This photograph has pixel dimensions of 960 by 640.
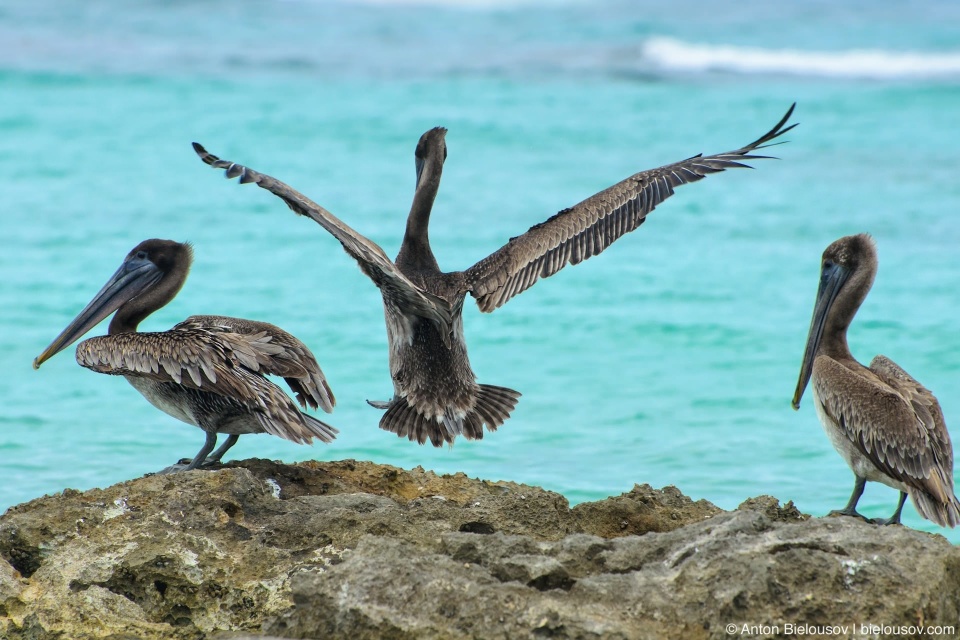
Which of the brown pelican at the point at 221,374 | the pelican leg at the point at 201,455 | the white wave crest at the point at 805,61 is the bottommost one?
the pelican leg at the point at 201,455

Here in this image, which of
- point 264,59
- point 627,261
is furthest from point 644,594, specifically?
point 264,59

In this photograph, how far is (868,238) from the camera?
5570 mm

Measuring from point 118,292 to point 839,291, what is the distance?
127 inches

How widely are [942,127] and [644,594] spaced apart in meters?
16.9

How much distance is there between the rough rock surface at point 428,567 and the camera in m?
3.39

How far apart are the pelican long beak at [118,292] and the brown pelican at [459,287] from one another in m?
1.03

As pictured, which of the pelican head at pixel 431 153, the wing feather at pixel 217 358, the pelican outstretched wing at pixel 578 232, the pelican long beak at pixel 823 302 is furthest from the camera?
the pelican head at pixel 431 153

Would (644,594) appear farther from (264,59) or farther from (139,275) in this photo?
(264,59)

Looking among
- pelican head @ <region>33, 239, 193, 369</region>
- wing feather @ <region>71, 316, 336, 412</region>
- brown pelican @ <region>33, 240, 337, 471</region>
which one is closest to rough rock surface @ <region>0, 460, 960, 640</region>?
brown pelican @ <region>33, 240, 337, 471</region>

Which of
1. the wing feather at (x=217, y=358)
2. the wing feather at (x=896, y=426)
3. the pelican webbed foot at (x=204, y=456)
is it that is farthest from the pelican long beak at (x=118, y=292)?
the wing feather at (x=896, y=426)

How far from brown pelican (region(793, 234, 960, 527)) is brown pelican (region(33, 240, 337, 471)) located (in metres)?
2.01

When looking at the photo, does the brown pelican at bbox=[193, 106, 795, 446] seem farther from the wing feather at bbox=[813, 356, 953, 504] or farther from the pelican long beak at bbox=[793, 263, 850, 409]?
the wing feather at bbox=[813, 356, 953, 504]

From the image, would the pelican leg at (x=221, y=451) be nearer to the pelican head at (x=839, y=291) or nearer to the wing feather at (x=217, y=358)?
the wing feather at (x=217, y=358)

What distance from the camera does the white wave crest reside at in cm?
2333
